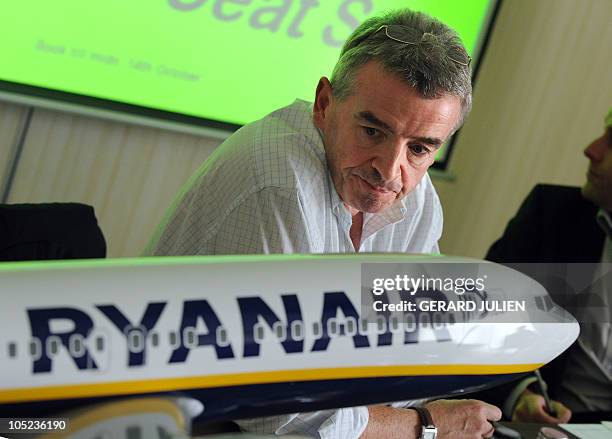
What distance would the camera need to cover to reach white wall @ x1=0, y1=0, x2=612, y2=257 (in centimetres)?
330

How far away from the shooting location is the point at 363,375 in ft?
3.93

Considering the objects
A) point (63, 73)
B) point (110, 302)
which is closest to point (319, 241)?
point (110, 302)

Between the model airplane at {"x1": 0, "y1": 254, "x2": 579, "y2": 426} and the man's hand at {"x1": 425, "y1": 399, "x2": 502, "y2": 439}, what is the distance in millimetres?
284

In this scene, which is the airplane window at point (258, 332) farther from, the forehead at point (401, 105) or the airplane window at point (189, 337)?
the forehead at point (401, 105)

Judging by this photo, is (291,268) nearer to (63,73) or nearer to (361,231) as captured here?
(361,231)

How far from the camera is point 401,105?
1341mm

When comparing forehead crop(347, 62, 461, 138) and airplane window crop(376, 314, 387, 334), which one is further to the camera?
forehead crop(347, 62, 461, 138)

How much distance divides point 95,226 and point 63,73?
1504 mm

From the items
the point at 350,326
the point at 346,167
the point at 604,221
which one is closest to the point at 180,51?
the point at 604,221

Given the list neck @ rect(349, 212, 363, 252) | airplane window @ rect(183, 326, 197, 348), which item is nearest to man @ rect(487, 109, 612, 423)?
neck @ rect(349, 212, 363, 252)

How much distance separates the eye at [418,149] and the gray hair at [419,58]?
83 millimetres

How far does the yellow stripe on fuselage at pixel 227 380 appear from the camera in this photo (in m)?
0.94

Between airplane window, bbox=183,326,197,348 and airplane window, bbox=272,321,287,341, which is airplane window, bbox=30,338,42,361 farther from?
airplane window, bbox=272,321,287,341

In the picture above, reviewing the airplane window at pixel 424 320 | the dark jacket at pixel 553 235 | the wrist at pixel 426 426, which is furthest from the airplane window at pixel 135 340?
the dark jacket at pixel 553 235
